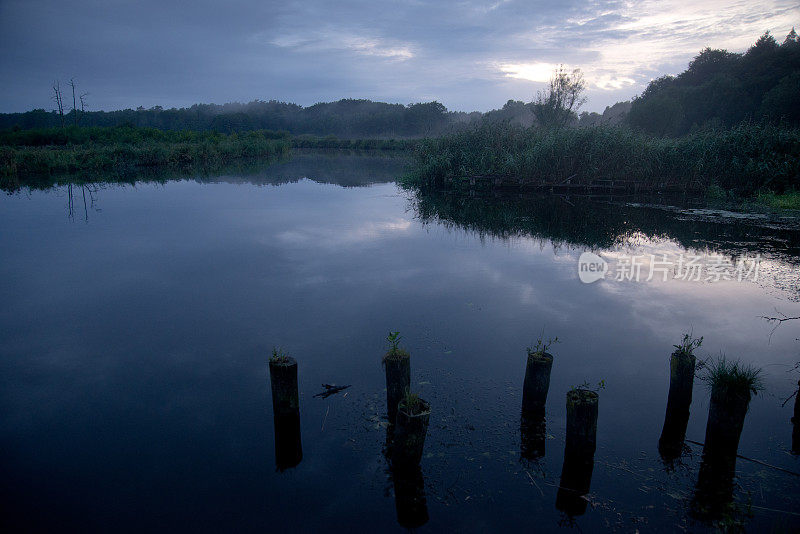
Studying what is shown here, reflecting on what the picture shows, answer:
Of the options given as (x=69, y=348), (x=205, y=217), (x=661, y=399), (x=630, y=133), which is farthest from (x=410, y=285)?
(x=630, y=133)

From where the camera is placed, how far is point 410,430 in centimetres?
449

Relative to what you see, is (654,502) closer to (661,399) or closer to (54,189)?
(661,399)

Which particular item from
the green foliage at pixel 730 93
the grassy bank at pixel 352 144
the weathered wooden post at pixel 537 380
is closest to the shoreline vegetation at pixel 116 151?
the grassy bank at pixel 352 144

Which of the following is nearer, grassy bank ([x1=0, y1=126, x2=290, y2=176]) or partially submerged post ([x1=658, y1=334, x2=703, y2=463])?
partially submerged post ([x1=658, y1=334, x2=703, y2=463])

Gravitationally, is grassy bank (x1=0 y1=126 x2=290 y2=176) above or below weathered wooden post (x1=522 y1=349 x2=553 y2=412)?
above

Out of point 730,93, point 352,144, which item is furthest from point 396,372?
point 352,144

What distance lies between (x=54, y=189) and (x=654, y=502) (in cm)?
3379

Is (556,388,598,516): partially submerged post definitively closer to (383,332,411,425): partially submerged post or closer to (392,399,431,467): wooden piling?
(392,399,431,467): wooden piling

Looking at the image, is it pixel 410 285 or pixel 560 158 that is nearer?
pixel 410 285

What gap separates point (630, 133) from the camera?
25438mm

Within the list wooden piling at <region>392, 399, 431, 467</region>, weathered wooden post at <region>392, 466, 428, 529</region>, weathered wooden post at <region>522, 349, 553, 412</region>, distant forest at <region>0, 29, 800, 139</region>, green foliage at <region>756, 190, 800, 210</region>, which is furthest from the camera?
distant forest at <region>0, 29, 800, 139</region>

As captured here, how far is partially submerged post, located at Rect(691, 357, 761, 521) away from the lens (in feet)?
14.9

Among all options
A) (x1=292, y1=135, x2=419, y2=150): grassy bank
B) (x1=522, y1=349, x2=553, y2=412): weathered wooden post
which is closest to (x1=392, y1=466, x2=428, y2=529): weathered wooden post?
(x1=522, y1=349, x2=553, y2=412): weathered wooden post

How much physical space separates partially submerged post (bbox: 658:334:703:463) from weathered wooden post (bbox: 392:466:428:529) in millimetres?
2785
